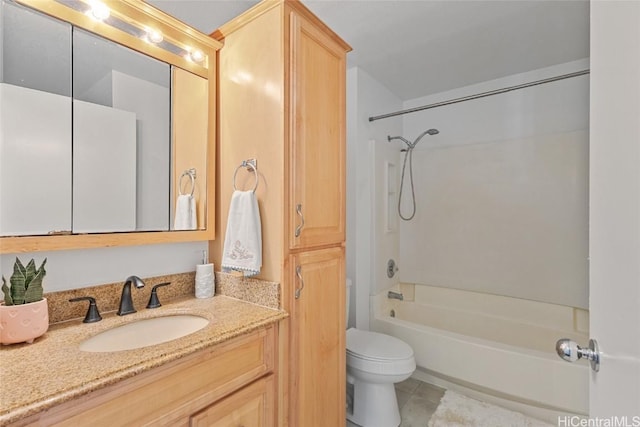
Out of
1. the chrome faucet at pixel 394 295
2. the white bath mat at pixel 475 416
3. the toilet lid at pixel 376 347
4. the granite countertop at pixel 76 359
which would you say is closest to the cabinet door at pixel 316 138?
the granite countertop at pixel 76 359

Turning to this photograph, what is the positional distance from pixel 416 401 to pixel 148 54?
→ 2.49 metres

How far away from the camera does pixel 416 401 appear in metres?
1.99

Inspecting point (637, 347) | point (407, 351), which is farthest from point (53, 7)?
point (407, 351)

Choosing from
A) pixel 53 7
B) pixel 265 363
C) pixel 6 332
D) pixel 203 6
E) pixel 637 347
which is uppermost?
pixel 203 6

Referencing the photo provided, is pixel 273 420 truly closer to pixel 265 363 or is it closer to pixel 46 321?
pixel 265 363

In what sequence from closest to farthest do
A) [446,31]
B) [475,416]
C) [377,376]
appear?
[377,376], [475,416], [446,31]

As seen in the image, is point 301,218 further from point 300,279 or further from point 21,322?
point 21,322

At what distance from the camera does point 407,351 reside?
1765 millimetres

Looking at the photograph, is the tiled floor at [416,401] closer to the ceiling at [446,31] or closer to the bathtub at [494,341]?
the bathtub at [494,341]

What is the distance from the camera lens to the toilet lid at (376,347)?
1707 millimetres

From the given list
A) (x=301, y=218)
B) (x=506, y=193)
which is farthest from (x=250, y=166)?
(x=506, y=193)

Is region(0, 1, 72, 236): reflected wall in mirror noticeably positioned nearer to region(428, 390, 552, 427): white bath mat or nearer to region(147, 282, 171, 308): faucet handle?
region(147, 282, 171, 308): faucet handle

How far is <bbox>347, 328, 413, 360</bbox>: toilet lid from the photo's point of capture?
1.71 meters

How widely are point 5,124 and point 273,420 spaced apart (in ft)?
4.52
